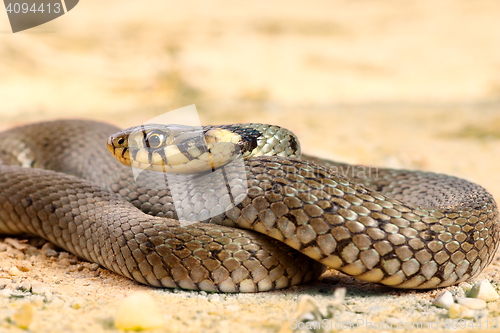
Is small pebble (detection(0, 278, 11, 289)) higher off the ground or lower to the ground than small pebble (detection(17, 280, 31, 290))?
higher

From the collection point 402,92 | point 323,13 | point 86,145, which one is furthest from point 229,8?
point 86,145

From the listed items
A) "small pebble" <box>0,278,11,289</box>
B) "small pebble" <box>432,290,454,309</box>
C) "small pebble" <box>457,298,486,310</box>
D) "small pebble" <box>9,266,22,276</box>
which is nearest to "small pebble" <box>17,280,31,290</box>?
"small pebble" <box>0,278,11,289</box>

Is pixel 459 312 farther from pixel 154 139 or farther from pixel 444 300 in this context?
pixel 154 139

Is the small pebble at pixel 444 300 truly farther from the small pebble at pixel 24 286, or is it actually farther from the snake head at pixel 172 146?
the small pebble at pixel 24 286

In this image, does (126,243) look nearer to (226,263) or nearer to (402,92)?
(226,263)

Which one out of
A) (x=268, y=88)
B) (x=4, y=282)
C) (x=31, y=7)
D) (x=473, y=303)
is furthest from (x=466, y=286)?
(x=268, y=88)

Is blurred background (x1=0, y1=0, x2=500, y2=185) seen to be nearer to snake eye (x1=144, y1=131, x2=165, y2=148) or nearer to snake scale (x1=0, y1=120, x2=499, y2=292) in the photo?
snake scale (x1=0, y1=120, x2=499, y2=292)
